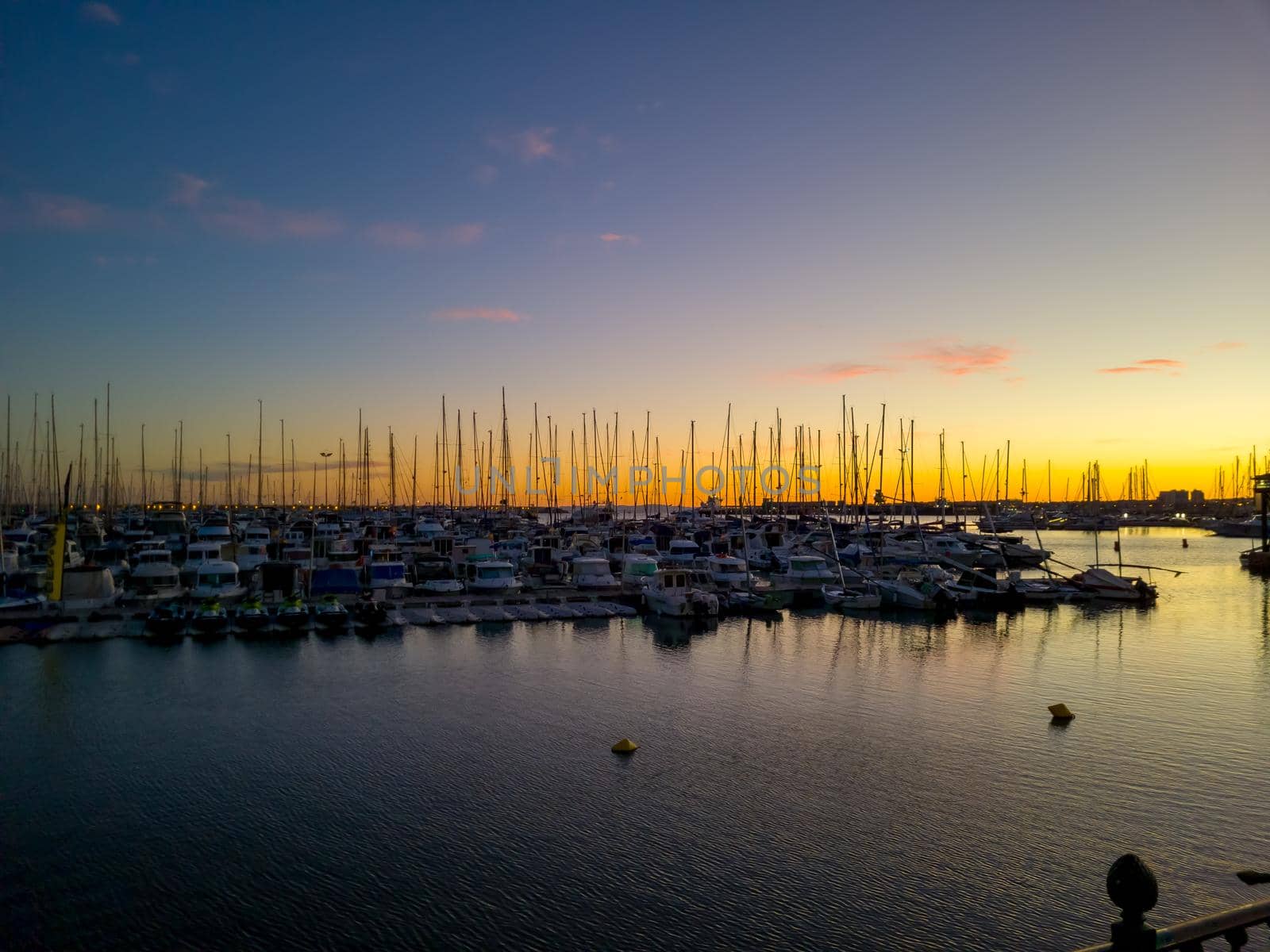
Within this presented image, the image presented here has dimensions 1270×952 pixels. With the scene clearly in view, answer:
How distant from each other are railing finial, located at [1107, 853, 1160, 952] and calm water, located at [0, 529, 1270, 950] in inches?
402

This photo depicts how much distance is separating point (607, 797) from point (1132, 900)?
695 inches

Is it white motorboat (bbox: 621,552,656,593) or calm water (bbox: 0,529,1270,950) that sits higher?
white motorboat (bbox: 621,552,656,593)

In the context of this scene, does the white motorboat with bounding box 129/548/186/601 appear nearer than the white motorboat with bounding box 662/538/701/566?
Yes

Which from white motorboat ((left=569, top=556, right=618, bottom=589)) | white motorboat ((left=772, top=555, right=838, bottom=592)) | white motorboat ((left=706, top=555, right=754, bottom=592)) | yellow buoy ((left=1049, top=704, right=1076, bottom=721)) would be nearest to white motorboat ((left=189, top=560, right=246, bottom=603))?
white motorboat ((left=569, top=556, right=618, bottom=589))

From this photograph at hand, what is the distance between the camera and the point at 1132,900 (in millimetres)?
6773

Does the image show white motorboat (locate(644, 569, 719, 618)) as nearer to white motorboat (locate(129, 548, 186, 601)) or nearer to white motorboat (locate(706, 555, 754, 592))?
white motorboat (locate(706, 555, 754, 592))

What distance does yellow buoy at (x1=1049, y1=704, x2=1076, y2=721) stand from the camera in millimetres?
30266

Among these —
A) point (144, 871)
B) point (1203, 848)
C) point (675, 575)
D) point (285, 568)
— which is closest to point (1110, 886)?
point (1203, 848)

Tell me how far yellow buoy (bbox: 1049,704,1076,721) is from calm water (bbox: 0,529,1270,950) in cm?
49

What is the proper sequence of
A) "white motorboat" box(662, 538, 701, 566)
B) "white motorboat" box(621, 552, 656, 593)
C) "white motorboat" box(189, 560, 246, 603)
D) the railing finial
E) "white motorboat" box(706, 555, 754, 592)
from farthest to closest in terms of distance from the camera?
"white motorboat" box(662, 538, 701, 566) → "white motorboat" box(706, 555, 754, 592) → "white motorboat" box(621, 552, 656, 593) → "white motorboat" box(189, 560, 246, 603) → the railing finial

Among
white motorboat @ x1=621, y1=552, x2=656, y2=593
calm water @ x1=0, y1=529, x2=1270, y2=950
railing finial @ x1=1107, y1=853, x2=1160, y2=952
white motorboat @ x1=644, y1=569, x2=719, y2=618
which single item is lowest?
calm water @ x1=0, y1=529, x2=1270, y2=950

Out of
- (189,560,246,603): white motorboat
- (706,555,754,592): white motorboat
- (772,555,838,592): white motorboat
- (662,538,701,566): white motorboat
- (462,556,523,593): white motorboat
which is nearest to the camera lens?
(189,560,246,603): white motorboat

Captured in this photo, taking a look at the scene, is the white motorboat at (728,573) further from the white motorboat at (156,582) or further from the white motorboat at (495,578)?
the white motorboat at (156,582)

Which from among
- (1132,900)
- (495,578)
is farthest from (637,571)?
(1132,900)
